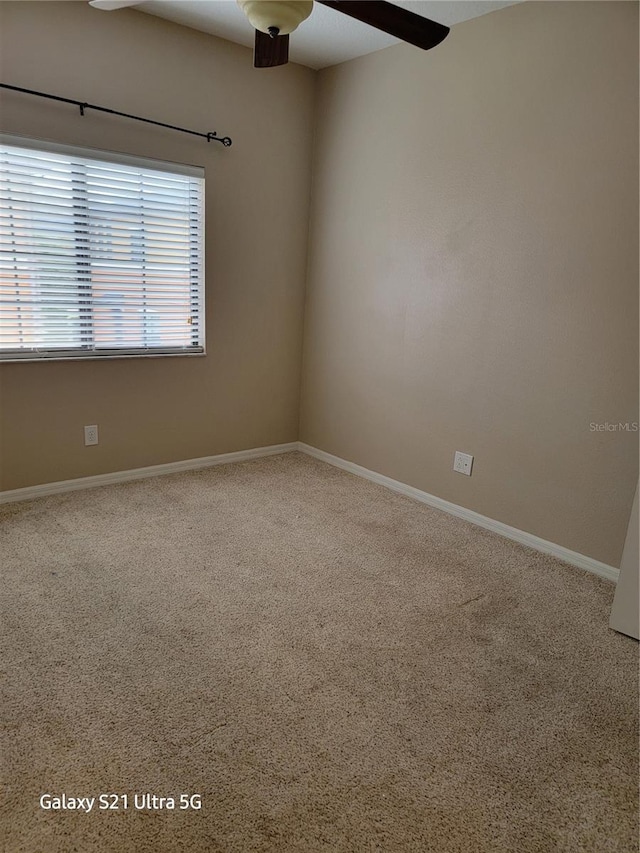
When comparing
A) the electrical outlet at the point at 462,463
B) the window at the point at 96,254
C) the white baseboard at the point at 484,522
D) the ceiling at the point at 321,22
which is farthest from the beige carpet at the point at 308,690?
the ceiling at the point at 321,22

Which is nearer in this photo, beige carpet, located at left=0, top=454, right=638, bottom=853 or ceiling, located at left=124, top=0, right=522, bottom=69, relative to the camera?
beige carpet, located at left=0, top=454, right=638, bottom=853

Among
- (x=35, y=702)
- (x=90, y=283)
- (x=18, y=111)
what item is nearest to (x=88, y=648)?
(x=35, y=702)

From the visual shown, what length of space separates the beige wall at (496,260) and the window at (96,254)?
1.04 metres

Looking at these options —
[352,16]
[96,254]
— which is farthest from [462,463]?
[96,254]

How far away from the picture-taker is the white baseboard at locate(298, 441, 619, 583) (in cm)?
269

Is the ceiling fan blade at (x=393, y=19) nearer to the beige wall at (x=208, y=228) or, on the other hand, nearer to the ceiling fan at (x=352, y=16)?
the ceiling fan at (x=352, y=16)

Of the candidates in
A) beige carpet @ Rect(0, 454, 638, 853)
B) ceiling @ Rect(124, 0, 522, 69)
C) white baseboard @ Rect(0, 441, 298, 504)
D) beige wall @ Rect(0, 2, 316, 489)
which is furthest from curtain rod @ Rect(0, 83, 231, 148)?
beige carpet @ Rect(0, 454, 638, 853)

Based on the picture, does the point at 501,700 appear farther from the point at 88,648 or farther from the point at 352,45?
the point at 352,45

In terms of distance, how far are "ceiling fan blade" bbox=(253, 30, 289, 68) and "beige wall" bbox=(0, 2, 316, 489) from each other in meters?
1.40

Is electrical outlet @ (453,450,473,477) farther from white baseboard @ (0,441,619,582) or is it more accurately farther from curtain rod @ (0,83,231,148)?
curtain rod @ (0,83,231,148)

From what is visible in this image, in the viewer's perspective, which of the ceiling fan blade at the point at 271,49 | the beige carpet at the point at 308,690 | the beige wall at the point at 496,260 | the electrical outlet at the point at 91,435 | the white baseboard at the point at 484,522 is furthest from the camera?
the electrical outlet at the point at 91,435

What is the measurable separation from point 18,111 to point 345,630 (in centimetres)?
287

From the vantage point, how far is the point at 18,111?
2750 millimetres

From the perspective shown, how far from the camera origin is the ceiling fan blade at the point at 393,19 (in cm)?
161
